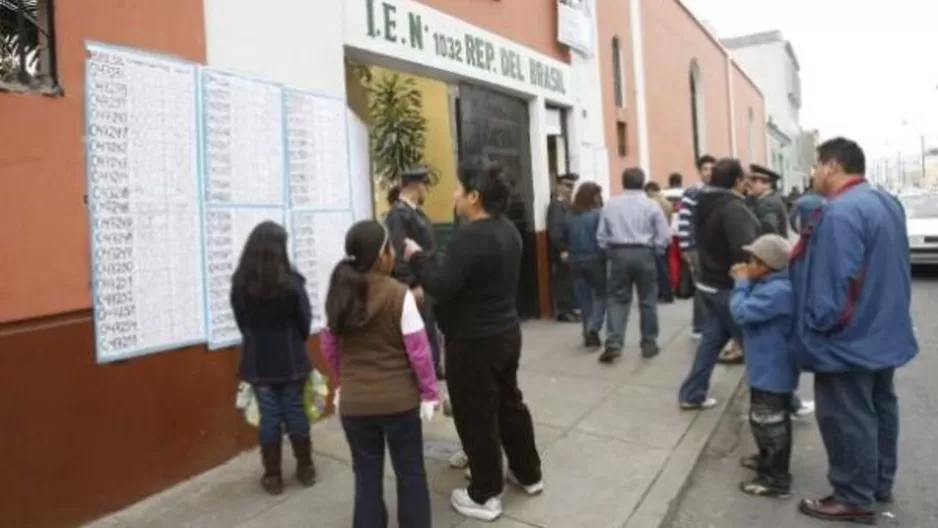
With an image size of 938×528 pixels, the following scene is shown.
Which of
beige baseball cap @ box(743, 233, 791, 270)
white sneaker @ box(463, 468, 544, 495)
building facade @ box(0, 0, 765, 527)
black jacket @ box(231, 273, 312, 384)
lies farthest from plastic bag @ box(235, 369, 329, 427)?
beige baseball cap @ box(743, 233, 791, 270)

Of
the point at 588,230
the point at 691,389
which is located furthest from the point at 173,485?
the point at 588,230

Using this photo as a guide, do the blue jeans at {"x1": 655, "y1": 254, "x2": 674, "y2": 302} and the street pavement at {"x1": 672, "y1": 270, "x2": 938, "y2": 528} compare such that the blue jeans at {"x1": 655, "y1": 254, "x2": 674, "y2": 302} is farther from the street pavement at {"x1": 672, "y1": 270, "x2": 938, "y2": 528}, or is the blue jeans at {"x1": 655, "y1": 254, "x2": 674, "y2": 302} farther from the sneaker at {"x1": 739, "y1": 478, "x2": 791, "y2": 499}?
the sneaker at {"x1": 739, "y1": 478, "x2": 791, "y2": 499}

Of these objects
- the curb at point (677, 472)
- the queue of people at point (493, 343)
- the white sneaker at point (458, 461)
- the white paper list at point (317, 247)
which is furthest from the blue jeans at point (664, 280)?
the white sneaker at point (458, 461)

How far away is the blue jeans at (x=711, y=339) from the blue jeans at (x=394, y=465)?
2786 mm

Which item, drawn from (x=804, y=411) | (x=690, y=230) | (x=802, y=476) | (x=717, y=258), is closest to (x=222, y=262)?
(x=717, y=258)

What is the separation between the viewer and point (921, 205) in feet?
46.8

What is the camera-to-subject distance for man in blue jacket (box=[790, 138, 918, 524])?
340cm

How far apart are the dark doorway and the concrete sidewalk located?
275cm

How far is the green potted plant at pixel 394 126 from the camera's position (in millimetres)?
9258

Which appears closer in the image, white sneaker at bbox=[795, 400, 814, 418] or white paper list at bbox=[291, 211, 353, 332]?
white paper list at bbox=[291, 211, 353, 332]

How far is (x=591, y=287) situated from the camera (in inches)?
308

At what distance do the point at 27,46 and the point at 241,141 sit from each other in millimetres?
1332

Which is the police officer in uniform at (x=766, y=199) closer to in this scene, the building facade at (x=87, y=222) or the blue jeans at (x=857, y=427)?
the building facade at (x=87, y=222)

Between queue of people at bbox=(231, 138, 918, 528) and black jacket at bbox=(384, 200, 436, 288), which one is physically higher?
black jacket at bbox=(384, 200, 436, 288)
